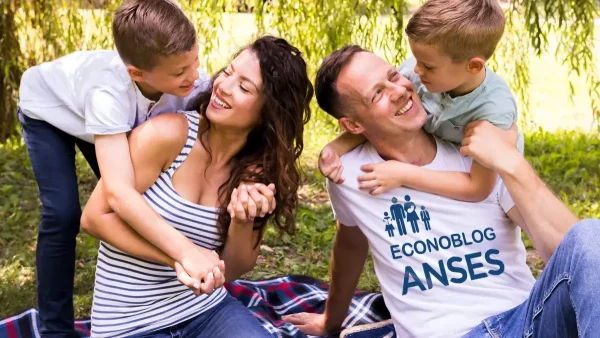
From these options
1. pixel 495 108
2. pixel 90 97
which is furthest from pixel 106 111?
pixel 495 108

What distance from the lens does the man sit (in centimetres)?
250

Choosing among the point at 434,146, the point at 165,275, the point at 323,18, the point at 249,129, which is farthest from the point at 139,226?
the point at 323,18

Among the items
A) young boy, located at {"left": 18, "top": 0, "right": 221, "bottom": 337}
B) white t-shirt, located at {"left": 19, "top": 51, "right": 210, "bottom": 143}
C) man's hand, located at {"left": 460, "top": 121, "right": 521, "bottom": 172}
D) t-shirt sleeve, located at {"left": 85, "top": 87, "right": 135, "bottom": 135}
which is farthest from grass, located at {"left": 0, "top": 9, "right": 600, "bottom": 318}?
man's hand, located at {"left": 460, "top": 121, "right": 521, "bottom": 172}

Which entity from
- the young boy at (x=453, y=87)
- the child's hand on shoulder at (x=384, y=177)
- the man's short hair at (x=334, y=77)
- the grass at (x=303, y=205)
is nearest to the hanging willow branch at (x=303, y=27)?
the grass at (x=303, y=205)

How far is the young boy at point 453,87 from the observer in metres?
2.53

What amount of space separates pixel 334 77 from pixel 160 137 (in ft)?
1.99

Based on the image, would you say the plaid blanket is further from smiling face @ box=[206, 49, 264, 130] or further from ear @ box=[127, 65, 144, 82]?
ear @ box=[127, 65, 144, 82]

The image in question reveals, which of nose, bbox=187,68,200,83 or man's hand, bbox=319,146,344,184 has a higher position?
nose, bbox=187,68,200,83

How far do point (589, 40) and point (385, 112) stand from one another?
2638 mm

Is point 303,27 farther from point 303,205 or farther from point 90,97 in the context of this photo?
point 90,97

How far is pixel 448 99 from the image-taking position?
2633 mm

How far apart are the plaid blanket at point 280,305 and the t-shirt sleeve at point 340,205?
544mm

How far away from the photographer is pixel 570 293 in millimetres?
2184

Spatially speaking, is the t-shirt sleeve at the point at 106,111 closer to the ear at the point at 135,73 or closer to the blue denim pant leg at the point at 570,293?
the ear at the point at 135,73
